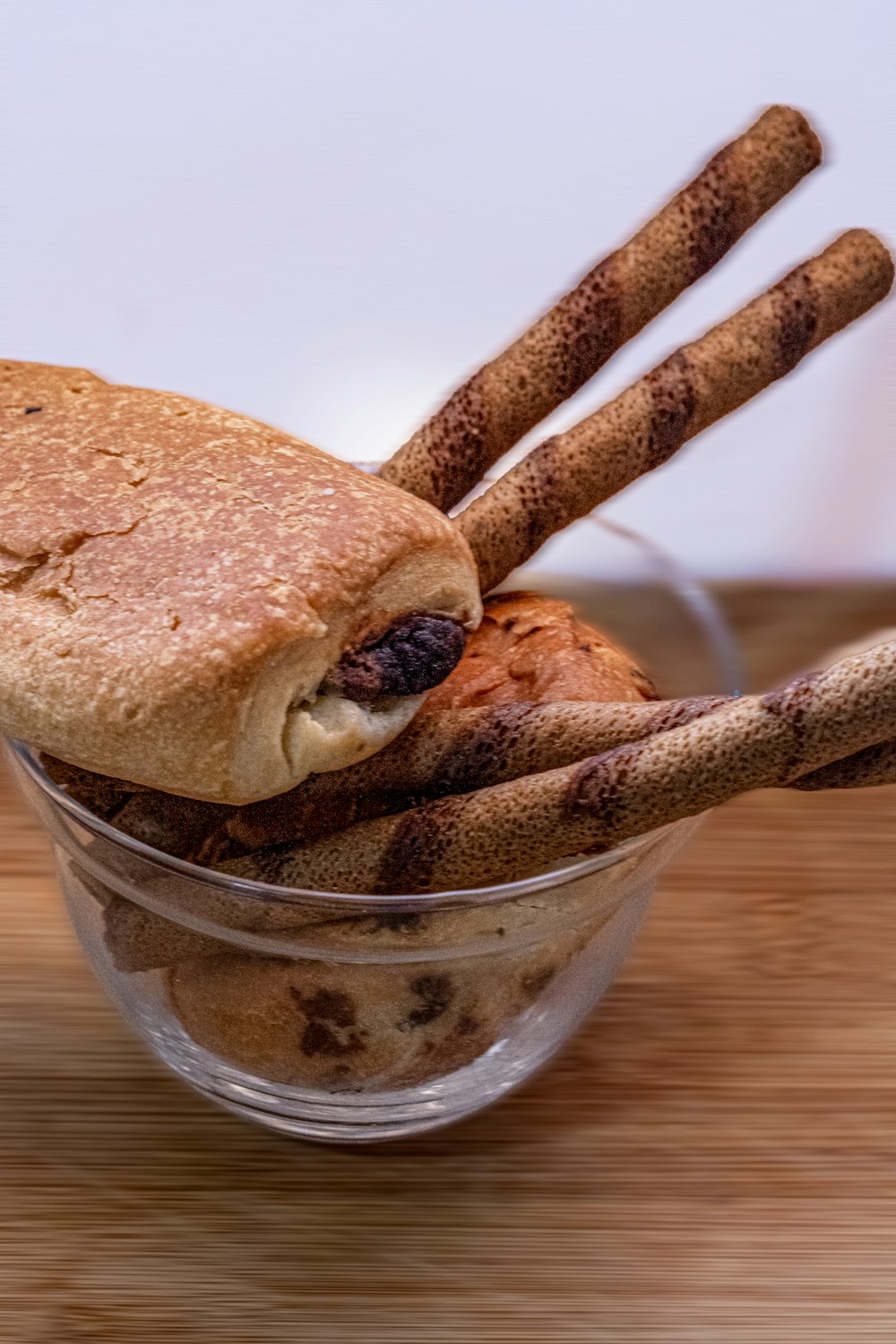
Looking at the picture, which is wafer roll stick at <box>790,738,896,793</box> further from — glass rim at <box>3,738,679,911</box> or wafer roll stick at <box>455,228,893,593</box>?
wafer roll stick at <box>455,228,893,593</box>

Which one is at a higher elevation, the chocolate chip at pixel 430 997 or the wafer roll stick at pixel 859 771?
the wafer roll stick at pixel 859 771

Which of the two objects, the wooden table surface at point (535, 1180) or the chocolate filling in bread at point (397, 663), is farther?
the wooden table surface at point (535, 1180)

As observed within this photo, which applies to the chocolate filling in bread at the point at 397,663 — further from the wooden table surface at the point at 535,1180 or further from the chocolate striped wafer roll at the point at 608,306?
the wooden table surface at the point at 535,1180

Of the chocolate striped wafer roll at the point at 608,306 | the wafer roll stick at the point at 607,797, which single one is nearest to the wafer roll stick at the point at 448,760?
the wafer roll stick at the point at 607,797

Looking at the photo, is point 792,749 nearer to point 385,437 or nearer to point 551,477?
point 551,477

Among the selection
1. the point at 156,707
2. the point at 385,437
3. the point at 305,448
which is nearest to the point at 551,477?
the point at 305,448

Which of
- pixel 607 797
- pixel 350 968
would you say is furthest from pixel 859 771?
pixel 350 968

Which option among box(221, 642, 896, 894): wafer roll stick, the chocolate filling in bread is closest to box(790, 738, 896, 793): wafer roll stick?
box(221, 642, 896, 894): wafer roll stick
